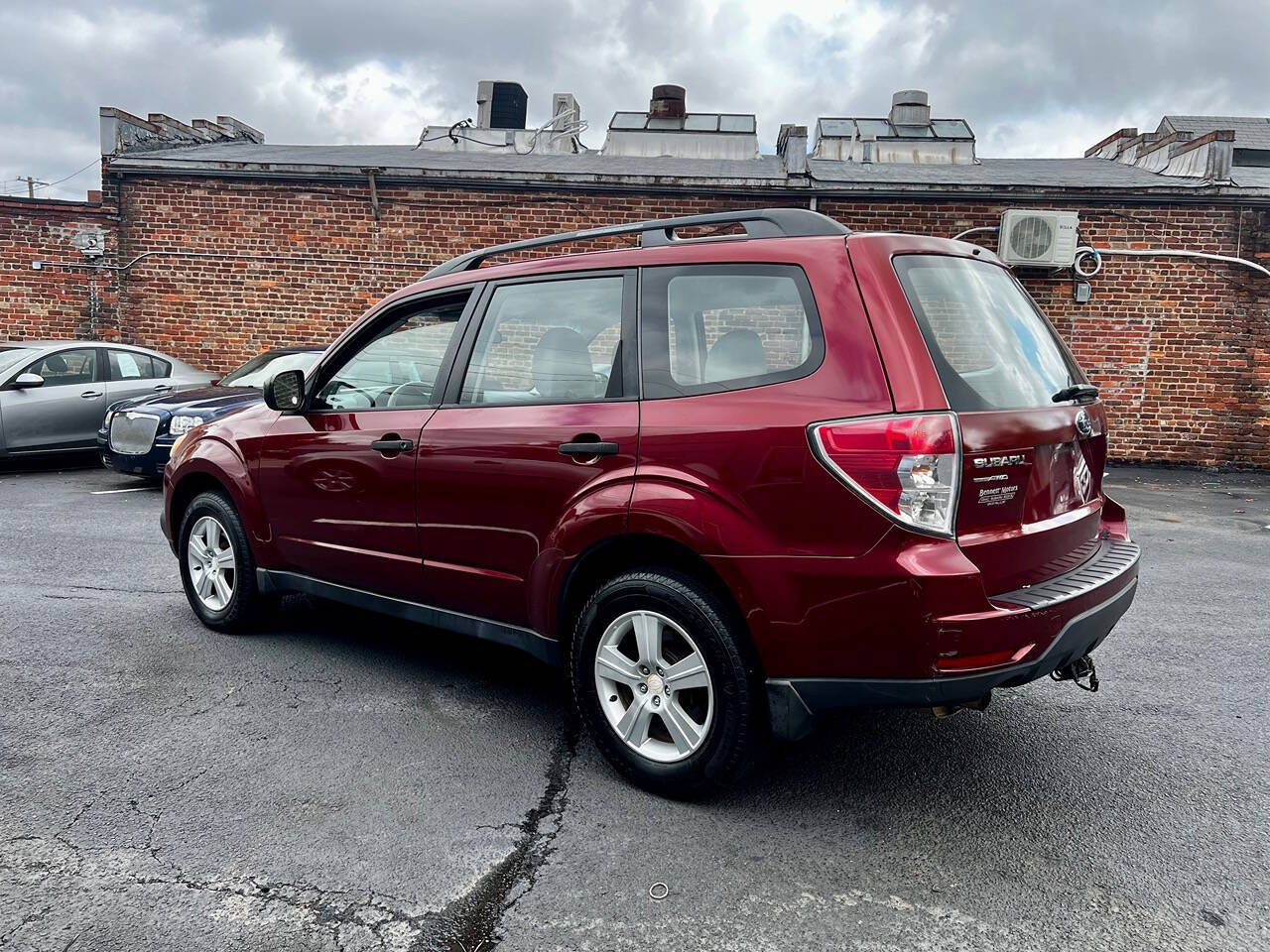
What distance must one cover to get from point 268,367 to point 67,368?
7.85ft

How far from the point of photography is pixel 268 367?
33.3 feet

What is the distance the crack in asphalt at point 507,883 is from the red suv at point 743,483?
0.29 m

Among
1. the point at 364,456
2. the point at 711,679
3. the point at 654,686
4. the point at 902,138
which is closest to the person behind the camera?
the point at 711,679

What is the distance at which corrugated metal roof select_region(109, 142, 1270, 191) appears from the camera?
12.3 meters

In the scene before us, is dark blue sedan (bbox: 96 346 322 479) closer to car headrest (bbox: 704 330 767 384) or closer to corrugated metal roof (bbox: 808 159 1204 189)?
car headrest (bbox: 704 330 767 384)

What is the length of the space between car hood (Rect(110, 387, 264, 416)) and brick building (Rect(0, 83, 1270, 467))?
390 cm

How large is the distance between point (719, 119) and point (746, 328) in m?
15.1

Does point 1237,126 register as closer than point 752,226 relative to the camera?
No

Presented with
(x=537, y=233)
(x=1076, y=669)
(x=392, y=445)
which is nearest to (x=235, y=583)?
(x=392, y=445)

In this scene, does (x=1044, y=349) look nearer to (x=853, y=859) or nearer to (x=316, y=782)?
(x=853, y=859)

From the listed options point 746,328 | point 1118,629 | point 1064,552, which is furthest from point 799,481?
point 1118,629

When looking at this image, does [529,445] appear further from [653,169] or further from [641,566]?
[653,169]

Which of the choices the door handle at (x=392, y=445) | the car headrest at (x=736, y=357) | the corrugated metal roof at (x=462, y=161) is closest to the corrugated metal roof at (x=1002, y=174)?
the corrugated metal roof at (x=462, y=161)

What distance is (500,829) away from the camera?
9.19 ft
